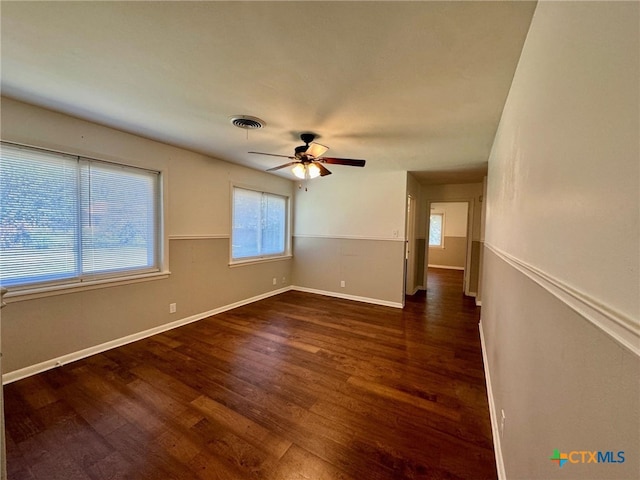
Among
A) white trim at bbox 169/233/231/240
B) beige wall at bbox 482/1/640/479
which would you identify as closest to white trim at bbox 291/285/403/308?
white trim at bbox 169/233/231/240

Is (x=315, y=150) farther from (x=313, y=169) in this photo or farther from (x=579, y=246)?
(x=579, y=246)

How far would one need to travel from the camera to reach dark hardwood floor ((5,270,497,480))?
4.86ft

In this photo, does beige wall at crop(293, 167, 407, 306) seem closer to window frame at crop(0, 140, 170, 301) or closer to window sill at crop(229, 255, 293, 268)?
window sill at crop(229, 255, 293, 268)

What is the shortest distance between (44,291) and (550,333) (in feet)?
11.6

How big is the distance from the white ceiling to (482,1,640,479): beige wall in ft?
1.46

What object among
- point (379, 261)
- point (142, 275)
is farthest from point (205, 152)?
point (379, 261)

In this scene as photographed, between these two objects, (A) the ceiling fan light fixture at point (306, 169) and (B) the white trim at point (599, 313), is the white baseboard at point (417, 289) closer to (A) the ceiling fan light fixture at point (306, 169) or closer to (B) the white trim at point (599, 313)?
(A) the ceiling fan light fixture at point (306, 169)

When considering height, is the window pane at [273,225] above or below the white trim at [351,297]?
above

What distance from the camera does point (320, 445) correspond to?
1618 millimetres

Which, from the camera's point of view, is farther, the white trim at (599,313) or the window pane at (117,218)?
the window pane at (117,218)

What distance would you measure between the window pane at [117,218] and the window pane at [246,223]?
1.27 meters

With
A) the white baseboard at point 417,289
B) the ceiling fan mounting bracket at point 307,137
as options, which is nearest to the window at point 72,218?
the ceiling fan mounting bracket at point 307,137

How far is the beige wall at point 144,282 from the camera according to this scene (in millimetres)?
2232

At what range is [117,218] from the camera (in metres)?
2.84
